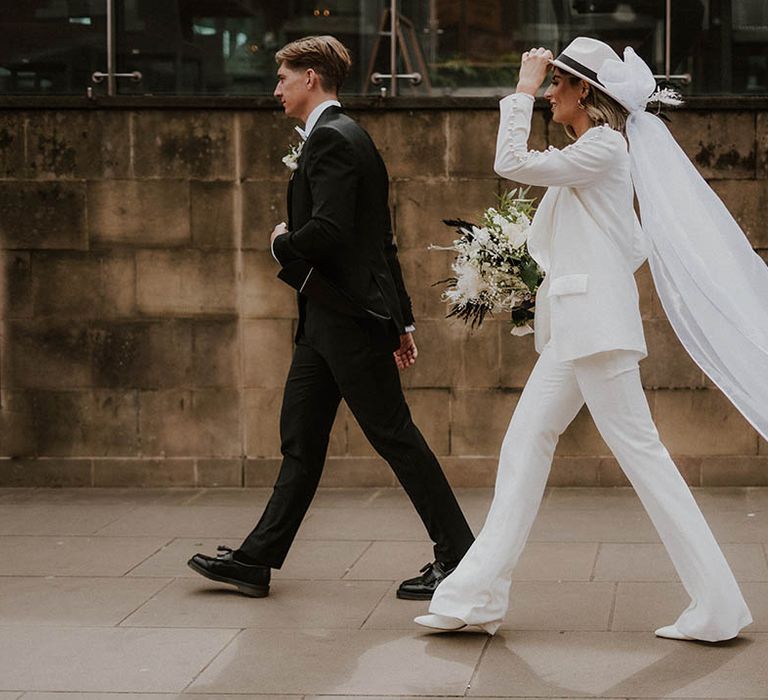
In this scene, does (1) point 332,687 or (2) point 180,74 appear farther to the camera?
(2) point 180,74

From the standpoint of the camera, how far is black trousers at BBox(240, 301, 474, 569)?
5.80m

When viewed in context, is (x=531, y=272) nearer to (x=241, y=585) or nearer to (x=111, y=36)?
(x=241, y=585)

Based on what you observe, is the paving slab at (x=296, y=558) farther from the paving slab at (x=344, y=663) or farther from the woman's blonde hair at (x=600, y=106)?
the woman's blonde hair at (x=600, y=106)

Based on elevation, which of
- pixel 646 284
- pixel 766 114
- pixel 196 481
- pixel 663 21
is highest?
pixel 663 21

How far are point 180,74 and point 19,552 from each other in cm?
299

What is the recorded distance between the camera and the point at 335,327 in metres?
5.81

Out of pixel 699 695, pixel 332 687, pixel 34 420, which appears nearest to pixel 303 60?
pixel 332 687

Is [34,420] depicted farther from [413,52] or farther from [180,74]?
[413,52]

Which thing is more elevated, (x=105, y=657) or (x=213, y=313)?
(x=213, y=313)

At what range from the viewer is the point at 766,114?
8.16m

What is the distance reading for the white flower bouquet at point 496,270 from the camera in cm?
546

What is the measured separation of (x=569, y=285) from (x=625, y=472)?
2.18 feet

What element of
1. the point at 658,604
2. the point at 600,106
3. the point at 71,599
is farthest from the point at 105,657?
the point at 600,106

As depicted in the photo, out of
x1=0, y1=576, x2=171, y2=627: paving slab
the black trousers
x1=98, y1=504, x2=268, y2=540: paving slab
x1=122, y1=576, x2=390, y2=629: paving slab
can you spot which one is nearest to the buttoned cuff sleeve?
the black trousers
